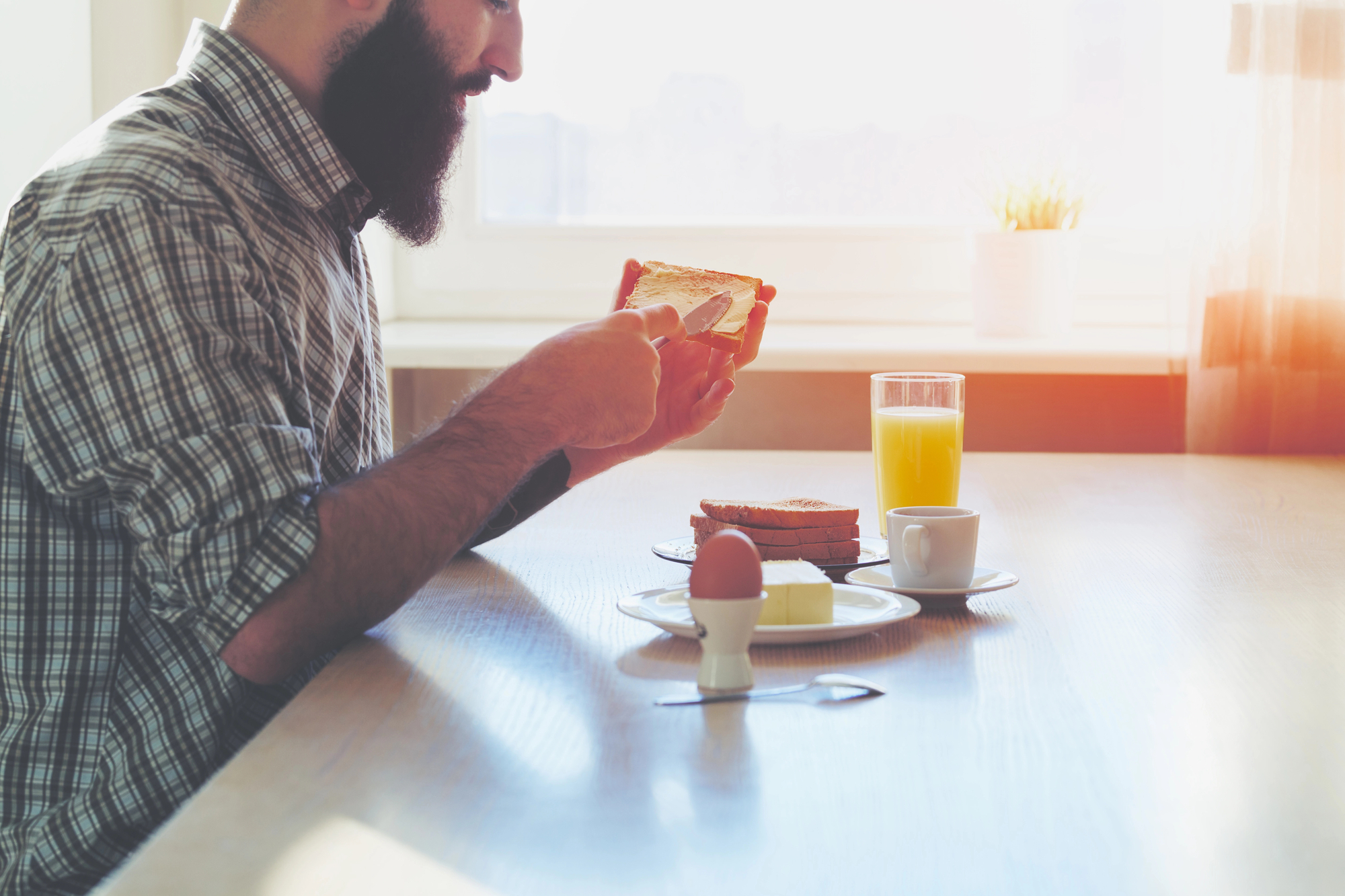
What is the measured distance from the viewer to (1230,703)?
67 centimetres

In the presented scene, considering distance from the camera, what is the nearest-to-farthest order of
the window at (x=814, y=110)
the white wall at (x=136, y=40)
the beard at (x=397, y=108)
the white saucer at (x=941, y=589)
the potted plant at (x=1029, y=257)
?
the white saucer at (x=941, y=589), the beard at (x=397, y=108), the white wall at (x=136, y=40), the potted plant at (x=1029, y=257), the window at (x=814, y=110)

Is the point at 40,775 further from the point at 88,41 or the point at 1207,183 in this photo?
the point at 1207,183

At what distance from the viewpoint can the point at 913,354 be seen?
181 cm

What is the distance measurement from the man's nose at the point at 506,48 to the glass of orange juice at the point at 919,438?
0.48 m

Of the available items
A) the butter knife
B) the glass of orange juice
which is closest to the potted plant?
the glass of orange juice

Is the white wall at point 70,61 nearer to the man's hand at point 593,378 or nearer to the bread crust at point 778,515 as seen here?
the man's hand at point 593,378

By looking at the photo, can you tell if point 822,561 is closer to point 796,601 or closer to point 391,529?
point 796,601

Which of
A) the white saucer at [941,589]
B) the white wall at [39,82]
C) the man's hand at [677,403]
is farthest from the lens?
the white wall at [39,82]

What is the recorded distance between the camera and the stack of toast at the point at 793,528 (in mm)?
954

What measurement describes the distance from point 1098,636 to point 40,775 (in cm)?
70

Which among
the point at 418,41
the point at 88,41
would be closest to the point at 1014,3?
the point at 418,41

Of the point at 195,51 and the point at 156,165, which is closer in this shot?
the point at 156,165

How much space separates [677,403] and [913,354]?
71 cm

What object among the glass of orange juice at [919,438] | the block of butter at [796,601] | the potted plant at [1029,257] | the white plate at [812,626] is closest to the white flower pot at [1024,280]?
the potted plant at [1029,257]
